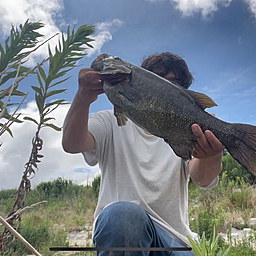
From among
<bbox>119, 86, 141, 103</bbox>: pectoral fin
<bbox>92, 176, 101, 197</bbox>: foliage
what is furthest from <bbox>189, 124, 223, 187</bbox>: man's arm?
<bbox>92, 176, 101, 197</bbox>: foliage

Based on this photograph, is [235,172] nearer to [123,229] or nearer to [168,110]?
[123,229]

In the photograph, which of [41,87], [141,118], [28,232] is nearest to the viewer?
[141,118]

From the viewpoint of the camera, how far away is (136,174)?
1.69m

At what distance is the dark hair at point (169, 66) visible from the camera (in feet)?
5.98

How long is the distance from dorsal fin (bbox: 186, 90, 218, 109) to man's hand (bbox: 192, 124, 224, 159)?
96mm

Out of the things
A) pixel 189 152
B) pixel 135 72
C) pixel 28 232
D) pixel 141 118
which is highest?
pixel 135 72

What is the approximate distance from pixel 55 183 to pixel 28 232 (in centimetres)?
531

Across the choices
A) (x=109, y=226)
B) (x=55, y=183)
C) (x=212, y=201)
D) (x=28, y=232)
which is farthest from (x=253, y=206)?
(x=55, y=183)

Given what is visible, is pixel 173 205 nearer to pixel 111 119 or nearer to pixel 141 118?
pixel 111 119

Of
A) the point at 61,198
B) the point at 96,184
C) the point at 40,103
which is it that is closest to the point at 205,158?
the point at 40,103

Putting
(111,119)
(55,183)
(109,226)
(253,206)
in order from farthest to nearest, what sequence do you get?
(55,183) < (253,206) < (111,119) < (109,226)

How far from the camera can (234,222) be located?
4.41 m

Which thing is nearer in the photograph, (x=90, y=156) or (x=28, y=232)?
(x=90, y=156)

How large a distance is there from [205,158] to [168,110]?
39 centimetres
